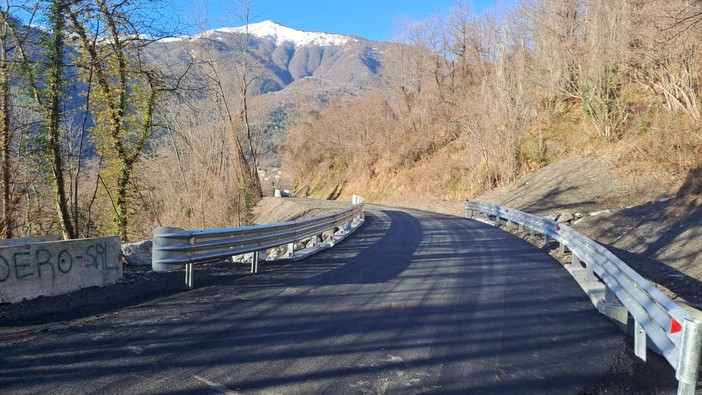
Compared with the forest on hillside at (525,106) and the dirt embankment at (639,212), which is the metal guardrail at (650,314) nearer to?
the dirt embankment at (639,212)

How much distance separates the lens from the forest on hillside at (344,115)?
12.5 metres

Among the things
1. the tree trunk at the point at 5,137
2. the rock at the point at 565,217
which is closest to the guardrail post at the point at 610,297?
the rock at the point at 565,217

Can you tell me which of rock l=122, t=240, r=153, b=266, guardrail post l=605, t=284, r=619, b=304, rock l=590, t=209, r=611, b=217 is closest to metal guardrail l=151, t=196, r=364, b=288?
rock l=122, t=240, r=153, b=266

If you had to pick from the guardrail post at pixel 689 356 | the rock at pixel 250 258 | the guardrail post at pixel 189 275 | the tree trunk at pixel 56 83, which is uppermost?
the tree trunk at pixel 56 83

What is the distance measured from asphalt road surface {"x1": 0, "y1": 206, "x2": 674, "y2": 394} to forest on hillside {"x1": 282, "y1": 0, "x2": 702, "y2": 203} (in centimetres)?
882

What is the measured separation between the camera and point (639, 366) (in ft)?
14.4

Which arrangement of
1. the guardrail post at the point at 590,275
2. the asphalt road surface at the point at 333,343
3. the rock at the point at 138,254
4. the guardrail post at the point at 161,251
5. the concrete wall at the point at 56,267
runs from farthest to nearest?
the rock at the point at 138,254, the guardrail post at the point at 590,275, the guardrail post at the point at 161,251, the concrete wall at the point at 56,267, the asphalt road surface at the point at 333,343

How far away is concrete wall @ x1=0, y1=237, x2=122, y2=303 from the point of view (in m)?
5.41

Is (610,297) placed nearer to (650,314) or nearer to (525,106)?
(650,314)

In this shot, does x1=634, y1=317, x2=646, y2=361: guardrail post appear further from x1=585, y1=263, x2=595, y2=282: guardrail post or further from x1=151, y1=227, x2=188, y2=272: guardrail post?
x1=151, y1=227, x2=188, y2=272: guardrail post

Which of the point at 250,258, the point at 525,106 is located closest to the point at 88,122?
the point at 250,258

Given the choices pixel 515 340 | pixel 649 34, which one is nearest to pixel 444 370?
pixel 515 340

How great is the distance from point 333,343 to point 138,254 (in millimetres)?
5978

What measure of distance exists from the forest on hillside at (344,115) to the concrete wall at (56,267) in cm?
580
